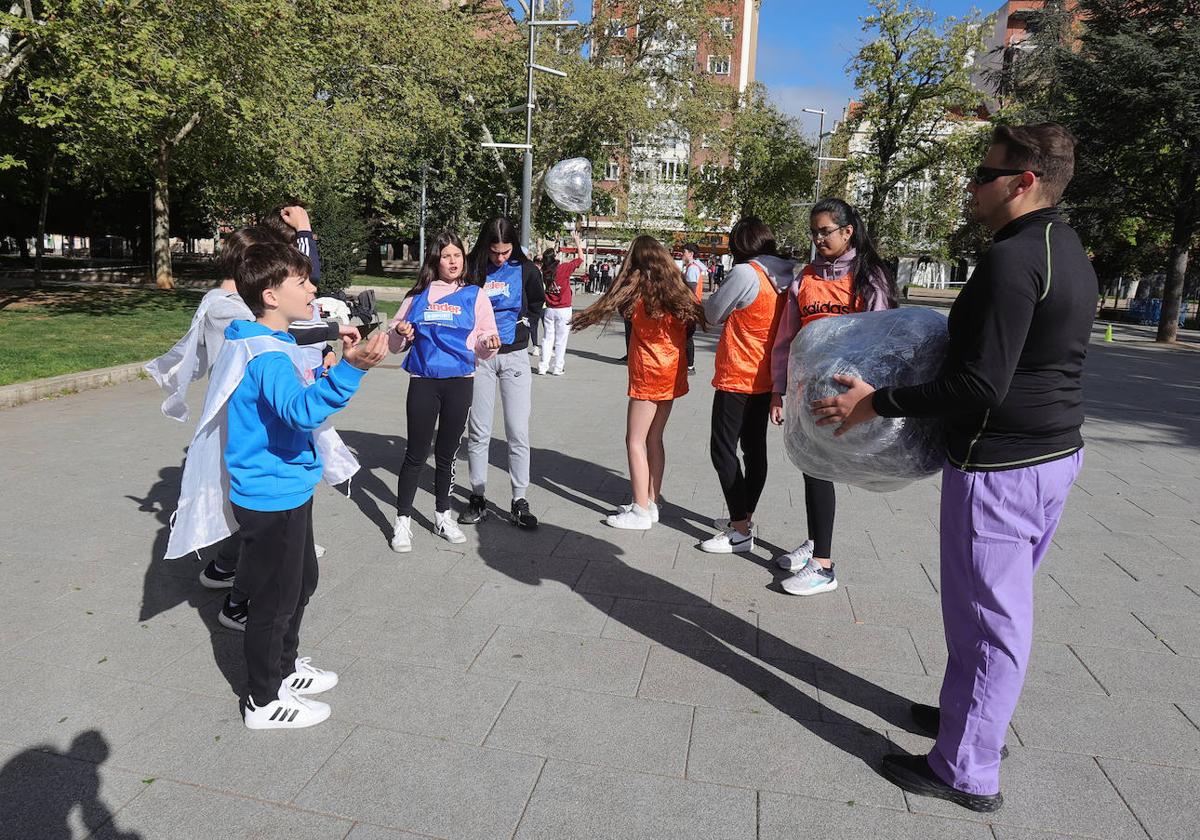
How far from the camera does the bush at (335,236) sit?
74.9ft

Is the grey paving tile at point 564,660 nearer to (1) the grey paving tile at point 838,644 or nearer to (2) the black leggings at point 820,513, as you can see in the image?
(1) the grey paving tile at point 838,644

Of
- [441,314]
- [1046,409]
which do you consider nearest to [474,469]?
[441,314]

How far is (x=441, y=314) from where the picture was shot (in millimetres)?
4707

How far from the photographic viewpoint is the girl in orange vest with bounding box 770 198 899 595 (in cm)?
408

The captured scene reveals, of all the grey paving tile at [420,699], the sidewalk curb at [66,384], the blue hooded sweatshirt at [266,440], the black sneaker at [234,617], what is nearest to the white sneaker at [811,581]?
the grey paving tile at [420,699]

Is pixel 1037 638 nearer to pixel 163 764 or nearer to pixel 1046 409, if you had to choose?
pixel 1046 409

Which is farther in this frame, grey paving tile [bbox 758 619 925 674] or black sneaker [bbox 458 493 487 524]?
black sneaker [bbox 458 493 487 524]

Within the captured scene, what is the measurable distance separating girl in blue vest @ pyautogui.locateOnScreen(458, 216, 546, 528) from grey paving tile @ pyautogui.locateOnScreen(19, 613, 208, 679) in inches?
78.8

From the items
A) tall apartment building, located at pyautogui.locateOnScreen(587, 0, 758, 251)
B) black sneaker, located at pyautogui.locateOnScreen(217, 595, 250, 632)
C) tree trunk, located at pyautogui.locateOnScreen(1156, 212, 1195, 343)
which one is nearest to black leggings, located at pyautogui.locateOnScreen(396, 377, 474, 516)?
black sneaker, located at pyautogui.locateOnScreen(217, 595, 250, 632)

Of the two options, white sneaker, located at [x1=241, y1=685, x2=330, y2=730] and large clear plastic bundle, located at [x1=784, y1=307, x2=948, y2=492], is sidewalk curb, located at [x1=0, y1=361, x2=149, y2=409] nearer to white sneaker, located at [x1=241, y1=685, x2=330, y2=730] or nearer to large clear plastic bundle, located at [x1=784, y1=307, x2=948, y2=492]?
white sneaker, located at [x1=241, y1=685, x2=330, y2=730]

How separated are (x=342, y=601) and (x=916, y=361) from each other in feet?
9.57

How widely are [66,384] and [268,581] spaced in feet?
26.1

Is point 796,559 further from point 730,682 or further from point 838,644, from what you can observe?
point 730,682

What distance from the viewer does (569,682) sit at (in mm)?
3320
